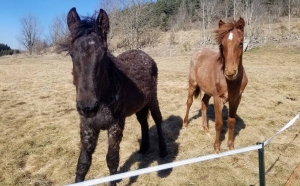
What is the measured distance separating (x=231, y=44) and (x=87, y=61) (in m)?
2.37

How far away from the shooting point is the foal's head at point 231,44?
3.57m

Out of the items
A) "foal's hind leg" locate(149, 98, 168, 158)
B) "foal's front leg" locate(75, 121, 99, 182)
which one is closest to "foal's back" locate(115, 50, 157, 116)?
"foal's hind leg" locate(149, 98, 168, 158)

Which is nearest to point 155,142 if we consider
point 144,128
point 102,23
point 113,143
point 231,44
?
point 144,128

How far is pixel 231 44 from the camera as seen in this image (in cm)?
360

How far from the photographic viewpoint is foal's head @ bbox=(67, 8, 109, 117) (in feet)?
6.61

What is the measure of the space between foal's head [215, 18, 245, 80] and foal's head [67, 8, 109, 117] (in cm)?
205

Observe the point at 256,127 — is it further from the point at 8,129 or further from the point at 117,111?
the point at 8,129

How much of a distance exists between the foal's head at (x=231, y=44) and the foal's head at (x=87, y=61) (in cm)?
205

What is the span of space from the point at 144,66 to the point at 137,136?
5.62ft

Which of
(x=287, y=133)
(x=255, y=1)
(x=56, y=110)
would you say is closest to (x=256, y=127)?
(x=287, y=133)

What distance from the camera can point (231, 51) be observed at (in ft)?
11.8

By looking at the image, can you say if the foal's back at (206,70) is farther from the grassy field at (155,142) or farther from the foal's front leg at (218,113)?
the grassy field at (155,142)

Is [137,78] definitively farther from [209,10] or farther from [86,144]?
[209,10]

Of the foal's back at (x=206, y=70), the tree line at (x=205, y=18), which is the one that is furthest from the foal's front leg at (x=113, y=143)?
the tree line at (x=205, y=18)
